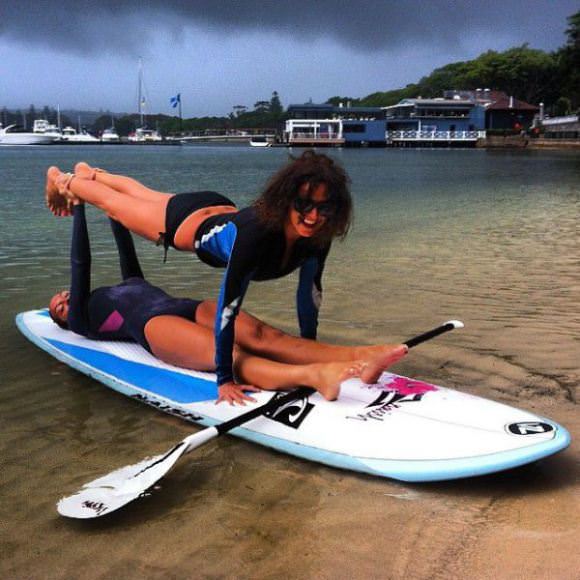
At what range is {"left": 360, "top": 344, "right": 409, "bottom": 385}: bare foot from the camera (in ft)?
13.0

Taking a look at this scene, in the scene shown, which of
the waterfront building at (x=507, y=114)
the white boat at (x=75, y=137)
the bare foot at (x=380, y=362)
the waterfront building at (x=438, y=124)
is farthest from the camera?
the white boat at (x=75, y=137)

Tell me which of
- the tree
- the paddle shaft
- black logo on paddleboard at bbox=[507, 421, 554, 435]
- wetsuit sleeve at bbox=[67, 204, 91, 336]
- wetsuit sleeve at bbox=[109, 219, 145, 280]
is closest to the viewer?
black logo on paddleboard at bbox=[507, 421, 554, 435]

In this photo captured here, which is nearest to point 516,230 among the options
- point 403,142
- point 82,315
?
point 82,315

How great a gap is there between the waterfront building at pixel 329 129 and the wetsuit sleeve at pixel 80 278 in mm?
87783

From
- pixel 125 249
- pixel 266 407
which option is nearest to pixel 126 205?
pixel 125 249

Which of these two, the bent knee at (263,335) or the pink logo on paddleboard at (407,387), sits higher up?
the bent knee at (263,335)

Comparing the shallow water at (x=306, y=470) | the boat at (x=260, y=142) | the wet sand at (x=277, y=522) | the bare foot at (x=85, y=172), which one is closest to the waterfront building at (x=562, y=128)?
the boat at (x=260, y=142)

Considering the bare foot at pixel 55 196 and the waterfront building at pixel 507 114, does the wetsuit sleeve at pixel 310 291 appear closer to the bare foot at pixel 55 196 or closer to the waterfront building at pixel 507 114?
the bare foot at pixel 55 196

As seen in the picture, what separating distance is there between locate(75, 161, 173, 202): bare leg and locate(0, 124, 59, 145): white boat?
132364 mm

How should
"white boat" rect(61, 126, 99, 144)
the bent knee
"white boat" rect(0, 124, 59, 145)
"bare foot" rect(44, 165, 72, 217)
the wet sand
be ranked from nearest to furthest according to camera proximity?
the wet sand
the bent knee
"bare foot" rect(44, 165, 72, 217)
"white boat" rect(0, 124, 59, 145)
"white boat" rect(61, 126, 99, 144)

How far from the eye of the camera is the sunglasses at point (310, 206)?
4066mm

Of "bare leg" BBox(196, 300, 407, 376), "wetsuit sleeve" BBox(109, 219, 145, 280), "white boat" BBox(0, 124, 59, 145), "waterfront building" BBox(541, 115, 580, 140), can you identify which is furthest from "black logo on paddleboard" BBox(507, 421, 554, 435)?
"white boat" BBox(0, 124, 59, 145)

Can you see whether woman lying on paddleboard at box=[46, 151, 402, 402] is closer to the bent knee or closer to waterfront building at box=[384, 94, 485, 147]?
the bent knee

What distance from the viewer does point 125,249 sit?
634 cm
